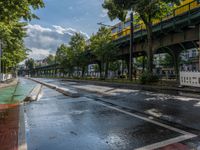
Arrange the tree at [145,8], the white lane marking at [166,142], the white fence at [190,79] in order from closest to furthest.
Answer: the white lane marking at [166,142] → the white fence at [190,79] → the tree at [145,8]

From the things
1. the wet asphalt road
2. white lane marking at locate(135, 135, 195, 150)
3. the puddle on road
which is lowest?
the puddle on road

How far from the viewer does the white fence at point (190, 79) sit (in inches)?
661

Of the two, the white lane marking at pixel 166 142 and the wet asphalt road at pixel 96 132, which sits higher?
the white lane marking at pixel 166 142

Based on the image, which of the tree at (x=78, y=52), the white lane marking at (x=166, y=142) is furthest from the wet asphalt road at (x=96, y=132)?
the tree at (x=78, y=52)

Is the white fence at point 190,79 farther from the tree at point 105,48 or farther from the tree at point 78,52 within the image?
the tree at point 78,52

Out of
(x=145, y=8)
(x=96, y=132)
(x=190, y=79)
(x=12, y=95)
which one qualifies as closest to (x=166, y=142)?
(x=96, y=132)

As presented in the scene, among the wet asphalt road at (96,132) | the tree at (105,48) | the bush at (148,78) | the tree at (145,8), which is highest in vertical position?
the tree at (145,8)

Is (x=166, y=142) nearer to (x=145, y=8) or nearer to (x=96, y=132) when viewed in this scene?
(x=96, y=132)

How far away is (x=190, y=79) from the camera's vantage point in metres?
17.8

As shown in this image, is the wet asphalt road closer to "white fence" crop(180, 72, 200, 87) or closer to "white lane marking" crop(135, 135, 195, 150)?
"white lane marking" crop(135, 135, 195, 150)

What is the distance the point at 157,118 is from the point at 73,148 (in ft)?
12.2

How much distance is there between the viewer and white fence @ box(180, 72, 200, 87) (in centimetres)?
1678

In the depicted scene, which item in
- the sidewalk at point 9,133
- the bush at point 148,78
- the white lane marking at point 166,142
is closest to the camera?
the white lane marking at point 166,142

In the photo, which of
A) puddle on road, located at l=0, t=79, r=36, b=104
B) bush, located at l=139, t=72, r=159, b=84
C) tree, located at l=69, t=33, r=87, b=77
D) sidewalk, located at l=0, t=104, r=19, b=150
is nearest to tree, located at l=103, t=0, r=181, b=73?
bush, located at l=139, t=72, r=159, b=84
